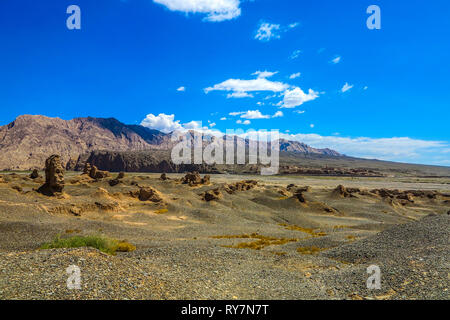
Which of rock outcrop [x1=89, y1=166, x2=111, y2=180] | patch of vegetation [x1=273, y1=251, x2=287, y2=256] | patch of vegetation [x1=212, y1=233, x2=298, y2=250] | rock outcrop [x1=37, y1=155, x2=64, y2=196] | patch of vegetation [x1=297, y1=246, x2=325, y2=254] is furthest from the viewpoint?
rock outcrop [x1=89, y1=166, x2=111, y2=180]

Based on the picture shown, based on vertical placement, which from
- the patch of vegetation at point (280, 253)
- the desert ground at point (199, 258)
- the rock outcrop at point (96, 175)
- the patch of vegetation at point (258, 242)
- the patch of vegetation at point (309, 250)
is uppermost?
the rock outcrop at point (96, 175)

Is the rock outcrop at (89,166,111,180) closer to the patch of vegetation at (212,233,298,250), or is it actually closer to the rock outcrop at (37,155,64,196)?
the rock outcrop at (37,155,64,196)

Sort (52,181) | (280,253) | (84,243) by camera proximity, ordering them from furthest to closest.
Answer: (52,181) < (280,253) < (84,243)

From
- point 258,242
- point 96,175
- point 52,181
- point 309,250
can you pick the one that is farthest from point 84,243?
point 96,175

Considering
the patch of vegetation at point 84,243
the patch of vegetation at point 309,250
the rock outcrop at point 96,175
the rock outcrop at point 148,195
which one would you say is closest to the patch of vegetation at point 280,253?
the patch of vegetation at point 309,250

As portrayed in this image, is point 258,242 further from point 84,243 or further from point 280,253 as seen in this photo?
point 84,243

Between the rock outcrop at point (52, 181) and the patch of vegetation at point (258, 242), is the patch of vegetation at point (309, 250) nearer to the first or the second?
the patch of vegetation at point (258, 242)

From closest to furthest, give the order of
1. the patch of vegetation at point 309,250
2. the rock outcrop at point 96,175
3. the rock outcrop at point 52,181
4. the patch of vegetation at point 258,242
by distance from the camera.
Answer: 1. the patch of vegetation at point 309,250
2. the patch of vegetation at point 258,242
3. the rock outcrop at point 52,181
4. the rock outcrop at point 96,175

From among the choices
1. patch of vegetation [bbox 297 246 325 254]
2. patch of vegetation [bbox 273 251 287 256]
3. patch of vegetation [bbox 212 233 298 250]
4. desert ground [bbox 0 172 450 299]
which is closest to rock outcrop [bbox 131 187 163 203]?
desert ground [bbox 0 172 450 299]

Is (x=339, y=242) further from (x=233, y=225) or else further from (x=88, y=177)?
(x=88, y=177)

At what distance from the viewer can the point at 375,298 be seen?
27.6 ft
